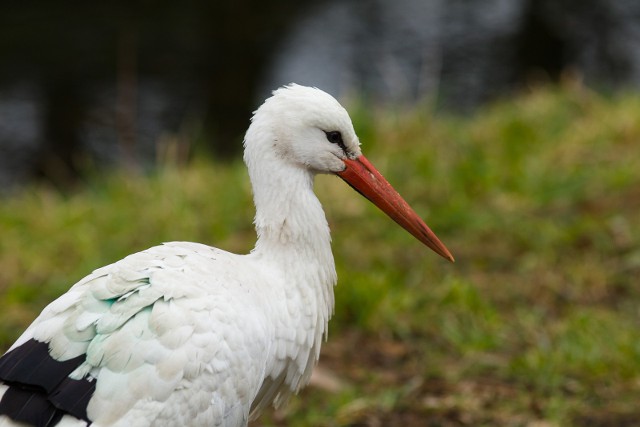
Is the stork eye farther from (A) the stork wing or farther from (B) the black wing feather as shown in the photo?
(B) the black wing feather

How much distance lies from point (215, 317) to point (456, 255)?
281cm

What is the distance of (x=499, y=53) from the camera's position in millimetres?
11750

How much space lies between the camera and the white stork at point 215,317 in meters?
2.79

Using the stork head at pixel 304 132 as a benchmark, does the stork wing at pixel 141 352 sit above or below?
below

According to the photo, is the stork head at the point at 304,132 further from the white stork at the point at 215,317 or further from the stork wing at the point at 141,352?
the stork wing at the point at 141,352

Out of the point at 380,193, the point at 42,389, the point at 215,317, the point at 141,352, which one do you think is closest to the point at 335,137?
the point at 380,193

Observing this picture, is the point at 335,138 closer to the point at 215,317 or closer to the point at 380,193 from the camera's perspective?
the point at 380,193

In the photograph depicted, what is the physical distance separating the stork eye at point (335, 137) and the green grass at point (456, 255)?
1.37m

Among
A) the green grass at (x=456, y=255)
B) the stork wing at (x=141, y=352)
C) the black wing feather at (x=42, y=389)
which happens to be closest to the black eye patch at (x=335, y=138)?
the stork wing at (x=141, y=352)

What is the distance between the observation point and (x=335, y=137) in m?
3.28

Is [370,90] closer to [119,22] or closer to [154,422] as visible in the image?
[119,22]

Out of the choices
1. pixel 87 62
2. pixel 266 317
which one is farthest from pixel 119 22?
pixel 266 317

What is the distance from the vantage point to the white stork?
110 inches

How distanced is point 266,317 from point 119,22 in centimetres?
979
